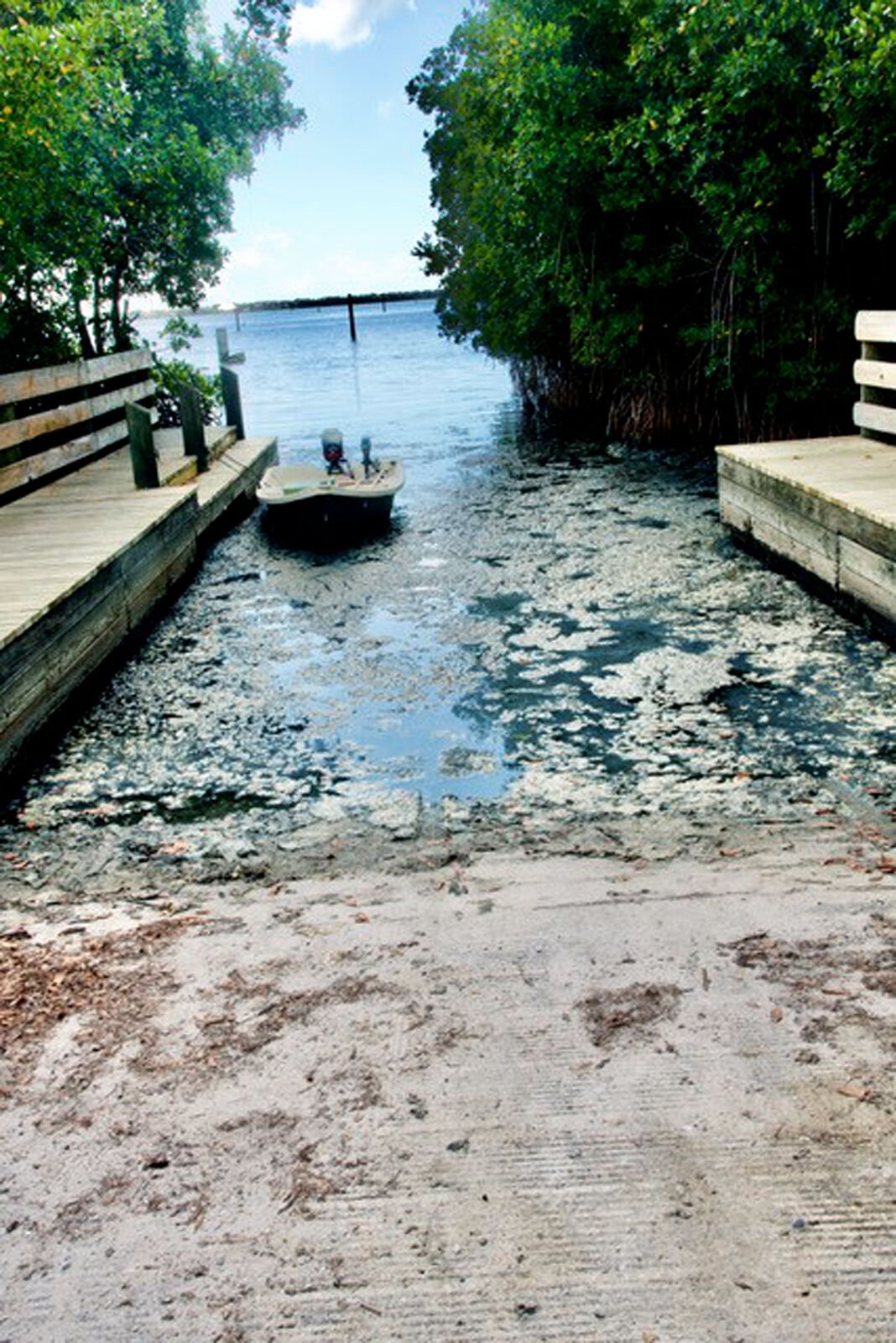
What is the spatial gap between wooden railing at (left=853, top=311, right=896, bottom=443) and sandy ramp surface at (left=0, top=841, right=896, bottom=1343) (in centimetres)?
600

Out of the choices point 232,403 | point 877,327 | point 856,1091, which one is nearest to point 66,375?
point 232,403

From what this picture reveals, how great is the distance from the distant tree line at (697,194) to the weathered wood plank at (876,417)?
2611mm

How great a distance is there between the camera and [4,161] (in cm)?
890

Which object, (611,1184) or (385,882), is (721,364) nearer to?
(385,882)

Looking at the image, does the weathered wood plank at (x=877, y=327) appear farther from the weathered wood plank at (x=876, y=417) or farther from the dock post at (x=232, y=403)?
the dock post at (x=232, y=403)

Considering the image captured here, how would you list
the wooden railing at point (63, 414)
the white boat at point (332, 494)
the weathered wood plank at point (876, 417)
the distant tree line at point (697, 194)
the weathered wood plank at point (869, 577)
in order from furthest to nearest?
the white boat at point (332, 494)
the distant tree line at point (697, 194)
the wooden railing at point (63, 414)
the weathered wood plank at point (876, 417)
the weathered wood plank at point (869, 577)

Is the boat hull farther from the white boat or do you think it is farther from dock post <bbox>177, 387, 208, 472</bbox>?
dock post <bbox>177, 387, 208, 472</bbox>

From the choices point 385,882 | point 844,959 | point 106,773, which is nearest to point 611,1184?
point 844,959

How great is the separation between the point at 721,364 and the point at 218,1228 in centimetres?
1370

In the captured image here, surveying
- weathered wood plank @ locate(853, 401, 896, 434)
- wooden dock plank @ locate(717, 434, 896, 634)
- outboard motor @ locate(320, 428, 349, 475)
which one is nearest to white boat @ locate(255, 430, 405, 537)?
outboard motor @ locate(320, 428, 349, 475)

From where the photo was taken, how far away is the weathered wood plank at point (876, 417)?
8977mm

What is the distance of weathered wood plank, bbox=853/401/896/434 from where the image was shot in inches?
353

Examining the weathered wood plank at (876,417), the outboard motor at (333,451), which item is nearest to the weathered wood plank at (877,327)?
the weathered wood plank at (876,417)

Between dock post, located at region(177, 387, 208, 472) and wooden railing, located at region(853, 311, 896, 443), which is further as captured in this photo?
dock post, located at region(177, 387, 208, 472)
